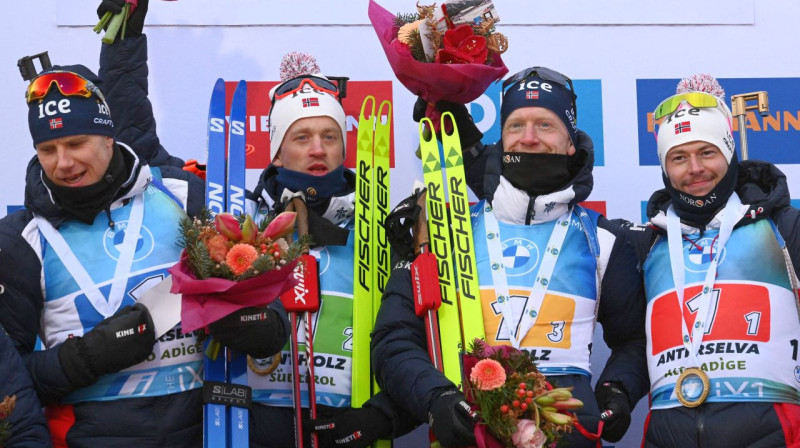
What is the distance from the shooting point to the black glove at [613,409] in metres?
3.59

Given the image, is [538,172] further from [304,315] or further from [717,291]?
[304,315]

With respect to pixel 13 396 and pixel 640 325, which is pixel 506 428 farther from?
pixel 13 396

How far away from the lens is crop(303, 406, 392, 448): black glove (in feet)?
11.9

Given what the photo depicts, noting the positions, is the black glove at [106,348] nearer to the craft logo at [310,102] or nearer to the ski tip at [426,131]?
the craft logo at [310,102]

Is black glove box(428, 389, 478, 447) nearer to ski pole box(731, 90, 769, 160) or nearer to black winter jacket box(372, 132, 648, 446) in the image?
black winter jacket box(372, 132, 648, 446)

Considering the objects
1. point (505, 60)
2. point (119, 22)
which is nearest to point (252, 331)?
point (119, 22)

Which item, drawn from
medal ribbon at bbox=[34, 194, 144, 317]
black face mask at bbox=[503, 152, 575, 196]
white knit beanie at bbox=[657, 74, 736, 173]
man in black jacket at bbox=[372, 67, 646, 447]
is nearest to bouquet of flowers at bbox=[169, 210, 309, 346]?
medal ribbon at bbox=[34, 194, 144, 317]

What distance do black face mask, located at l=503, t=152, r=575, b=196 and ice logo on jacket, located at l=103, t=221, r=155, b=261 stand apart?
4.22ft

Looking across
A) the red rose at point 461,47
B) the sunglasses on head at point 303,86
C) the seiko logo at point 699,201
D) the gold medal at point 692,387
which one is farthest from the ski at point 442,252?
the seiko logo at point 699,201

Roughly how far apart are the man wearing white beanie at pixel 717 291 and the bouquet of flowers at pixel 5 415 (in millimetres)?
2104

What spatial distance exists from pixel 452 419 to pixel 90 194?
4.58 feet

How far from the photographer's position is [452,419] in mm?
3197

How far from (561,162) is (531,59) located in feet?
3.77

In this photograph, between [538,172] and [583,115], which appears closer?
[538,172]
